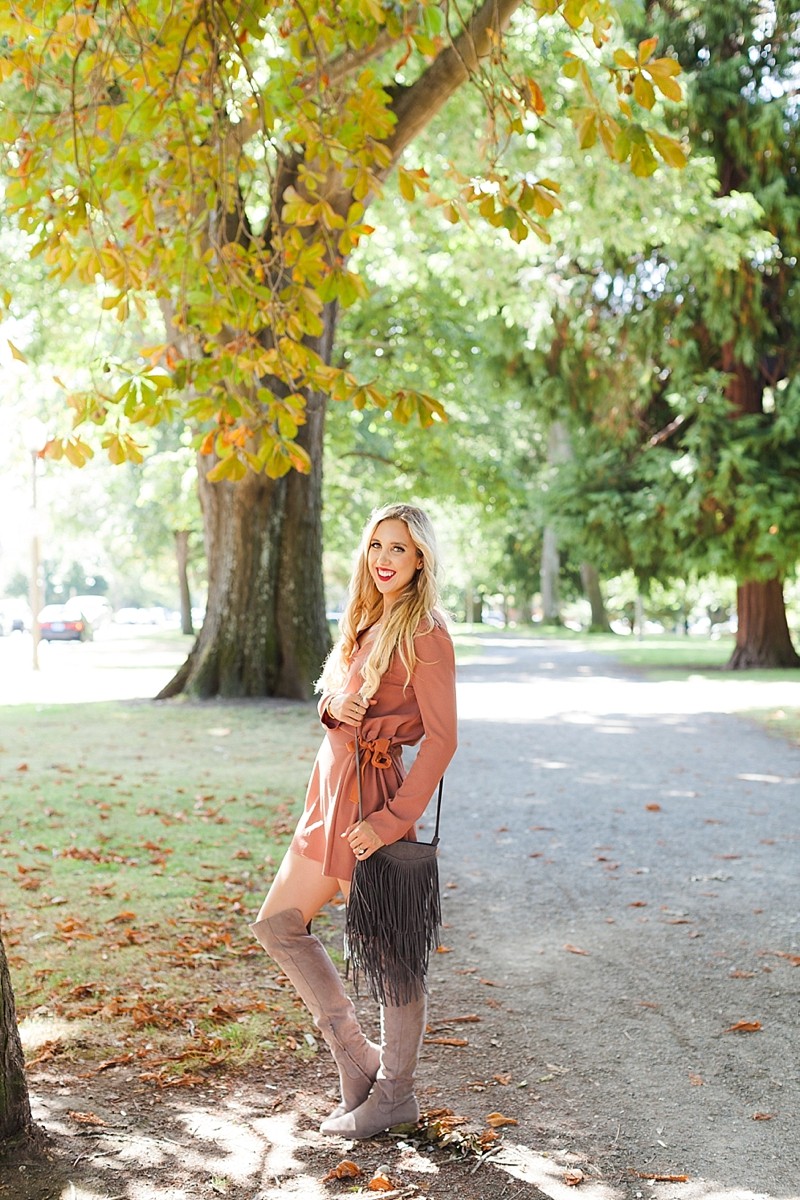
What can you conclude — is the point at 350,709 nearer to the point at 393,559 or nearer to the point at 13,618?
the point at 393,559

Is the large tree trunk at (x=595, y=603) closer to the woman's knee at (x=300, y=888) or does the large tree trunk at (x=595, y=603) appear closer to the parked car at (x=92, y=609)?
the parked car at (x=92, y=609)

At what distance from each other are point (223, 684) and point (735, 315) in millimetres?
12564

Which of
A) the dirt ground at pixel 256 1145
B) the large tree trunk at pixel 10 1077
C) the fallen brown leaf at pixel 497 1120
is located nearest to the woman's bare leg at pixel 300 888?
the dirt ground at pixel 256 1145

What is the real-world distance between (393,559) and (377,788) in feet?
2.42

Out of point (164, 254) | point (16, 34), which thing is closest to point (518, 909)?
point (164, 254)

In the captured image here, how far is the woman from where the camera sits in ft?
11.7

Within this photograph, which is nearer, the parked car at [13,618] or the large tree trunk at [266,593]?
the large tree trunk at [266,593]

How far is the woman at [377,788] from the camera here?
3570 mm

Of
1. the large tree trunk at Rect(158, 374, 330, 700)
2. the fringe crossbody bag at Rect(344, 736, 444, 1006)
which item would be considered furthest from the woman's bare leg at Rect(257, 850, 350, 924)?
Answer: the large tree trunk at Rect(158, 374, 330, 700)

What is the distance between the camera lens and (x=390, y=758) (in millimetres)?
3648

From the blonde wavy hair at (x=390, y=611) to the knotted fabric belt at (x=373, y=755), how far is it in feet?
0.50

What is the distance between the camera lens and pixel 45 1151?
11.0 ft

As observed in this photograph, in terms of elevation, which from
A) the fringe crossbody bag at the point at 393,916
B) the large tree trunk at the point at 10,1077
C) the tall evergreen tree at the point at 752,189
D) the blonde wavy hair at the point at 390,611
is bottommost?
the large tree trunk at the point at 10,1077

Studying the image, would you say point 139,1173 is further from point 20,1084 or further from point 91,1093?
point 91,1093
